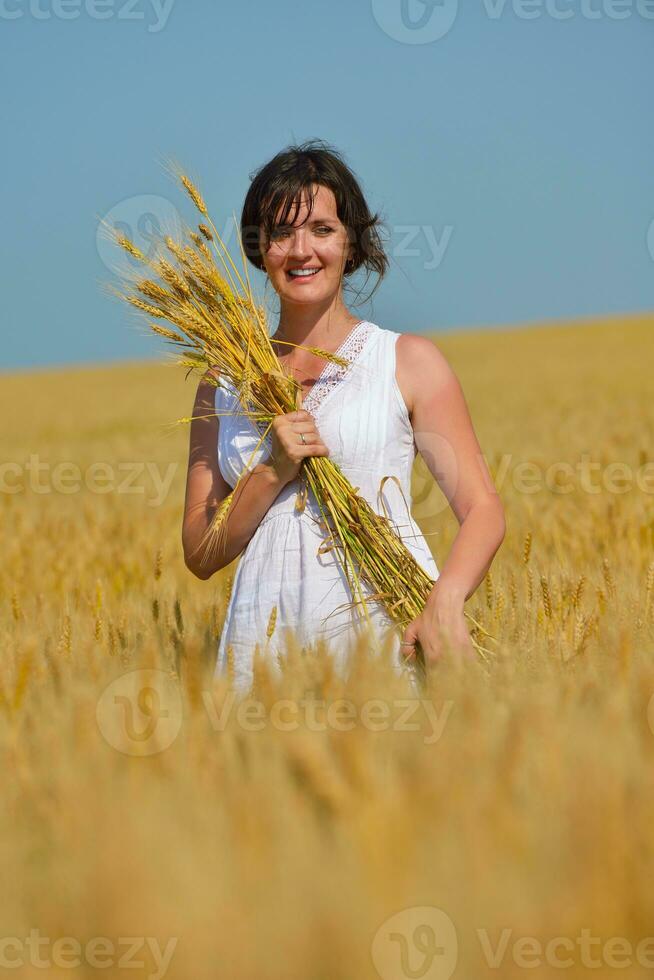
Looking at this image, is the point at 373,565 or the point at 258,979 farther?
the point at 373,565

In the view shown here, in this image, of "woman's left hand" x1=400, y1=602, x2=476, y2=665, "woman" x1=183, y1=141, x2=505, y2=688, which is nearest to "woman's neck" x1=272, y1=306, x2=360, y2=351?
"woman" x1=183, y1=141, x2=505, y2=688

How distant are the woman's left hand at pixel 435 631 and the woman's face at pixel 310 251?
0.76 meters

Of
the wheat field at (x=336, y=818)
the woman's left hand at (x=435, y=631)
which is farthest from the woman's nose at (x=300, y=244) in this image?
the wheat field at (x=336, y=818)

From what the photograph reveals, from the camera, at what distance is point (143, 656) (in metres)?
1.82

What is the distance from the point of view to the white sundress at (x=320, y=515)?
244cm

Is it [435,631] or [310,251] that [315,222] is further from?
[435,631]

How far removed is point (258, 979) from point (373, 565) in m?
1.52

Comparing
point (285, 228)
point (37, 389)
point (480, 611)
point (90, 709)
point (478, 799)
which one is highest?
point (37, 389)

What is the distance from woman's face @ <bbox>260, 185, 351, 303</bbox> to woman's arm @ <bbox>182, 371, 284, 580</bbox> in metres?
0.27

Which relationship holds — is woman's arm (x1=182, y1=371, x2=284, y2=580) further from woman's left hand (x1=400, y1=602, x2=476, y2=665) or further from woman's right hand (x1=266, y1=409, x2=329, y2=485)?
woman's left hand (x1=400, y1=602, x2=476, y2=665)

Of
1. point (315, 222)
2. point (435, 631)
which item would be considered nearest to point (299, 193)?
point (315, 222)

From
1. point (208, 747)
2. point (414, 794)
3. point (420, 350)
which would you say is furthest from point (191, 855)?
point (420, 350)

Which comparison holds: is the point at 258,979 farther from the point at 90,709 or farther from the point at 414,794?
the point at 90,709

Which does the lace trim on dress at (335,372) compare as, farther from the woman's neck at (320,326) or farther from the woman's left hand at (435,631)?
the woman's left hand at (435,631)
